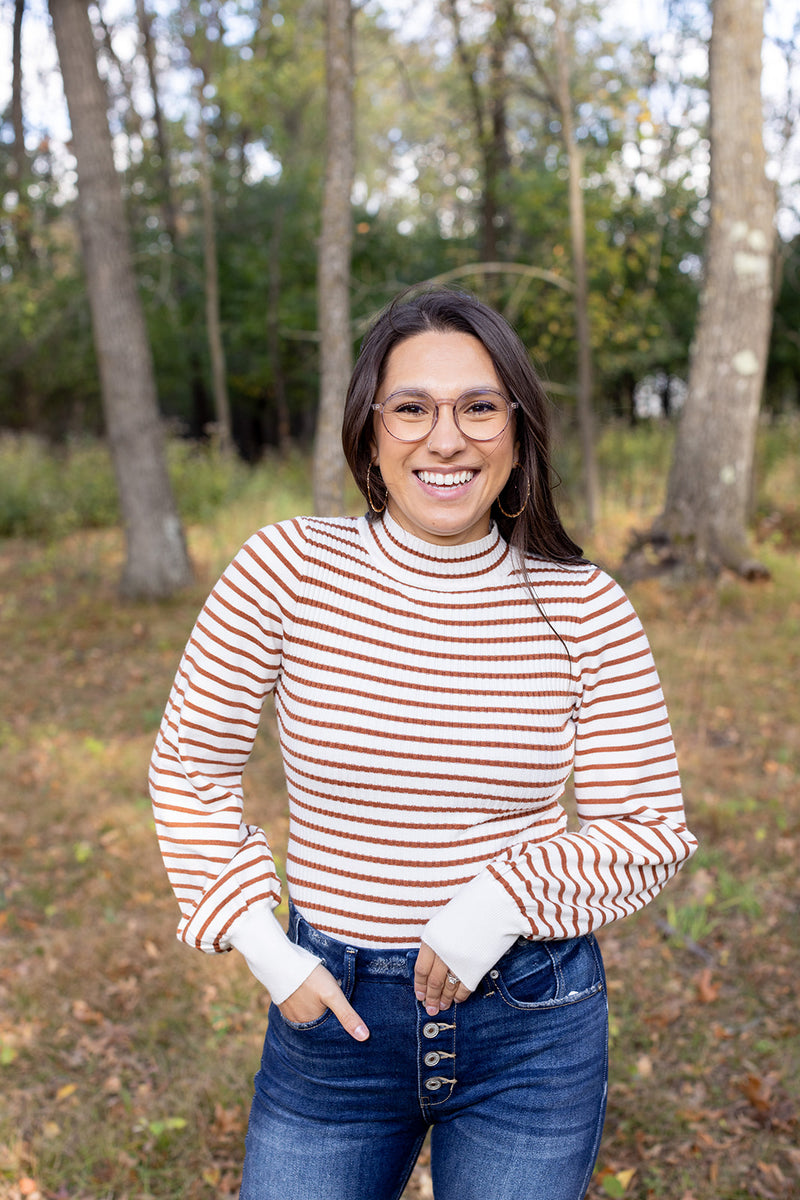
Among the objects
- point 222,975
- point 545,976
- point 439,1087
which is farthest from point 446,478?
point 222,975

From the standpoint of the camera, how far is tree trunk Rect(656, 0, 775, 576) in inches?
318

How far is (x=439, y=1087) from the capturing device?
1538 millimetres

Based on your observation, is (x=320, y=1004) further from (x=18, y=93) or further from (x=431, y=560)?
(x=18, y=93)

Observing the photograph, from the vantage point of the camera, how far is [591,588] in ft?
5.49

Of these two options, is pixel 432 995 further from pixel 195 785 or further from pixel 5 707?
pixel 5 707

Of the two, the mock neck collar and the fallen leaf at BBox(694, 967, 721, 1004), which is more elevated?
the mock neck collar

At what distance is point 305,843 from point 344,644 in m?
0.35

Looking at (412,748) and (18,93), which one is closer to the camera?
(412,748)

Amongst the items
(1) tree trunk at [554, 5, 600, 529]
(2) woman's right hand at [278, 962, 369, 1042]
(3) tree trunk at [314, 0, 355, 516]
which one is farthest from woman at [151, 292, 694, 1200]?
(1) tree trunk at [554, 5, 600, 529]

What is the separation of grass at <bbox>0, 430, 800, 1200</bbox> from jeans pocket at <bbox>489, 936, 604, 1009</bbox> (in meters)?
1.64

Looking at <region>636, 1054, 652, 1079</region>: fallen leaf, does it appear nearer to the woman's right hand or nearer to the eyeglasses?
the woman's right hand

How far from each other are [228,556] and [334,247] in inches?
186

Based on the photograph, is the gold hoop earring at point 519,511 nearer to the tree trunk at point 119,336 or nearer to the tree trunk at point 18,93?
the tree trunk at point 119,336

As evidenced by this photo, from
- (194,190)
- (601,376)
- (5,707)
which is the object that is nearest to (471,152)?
(601,376)
